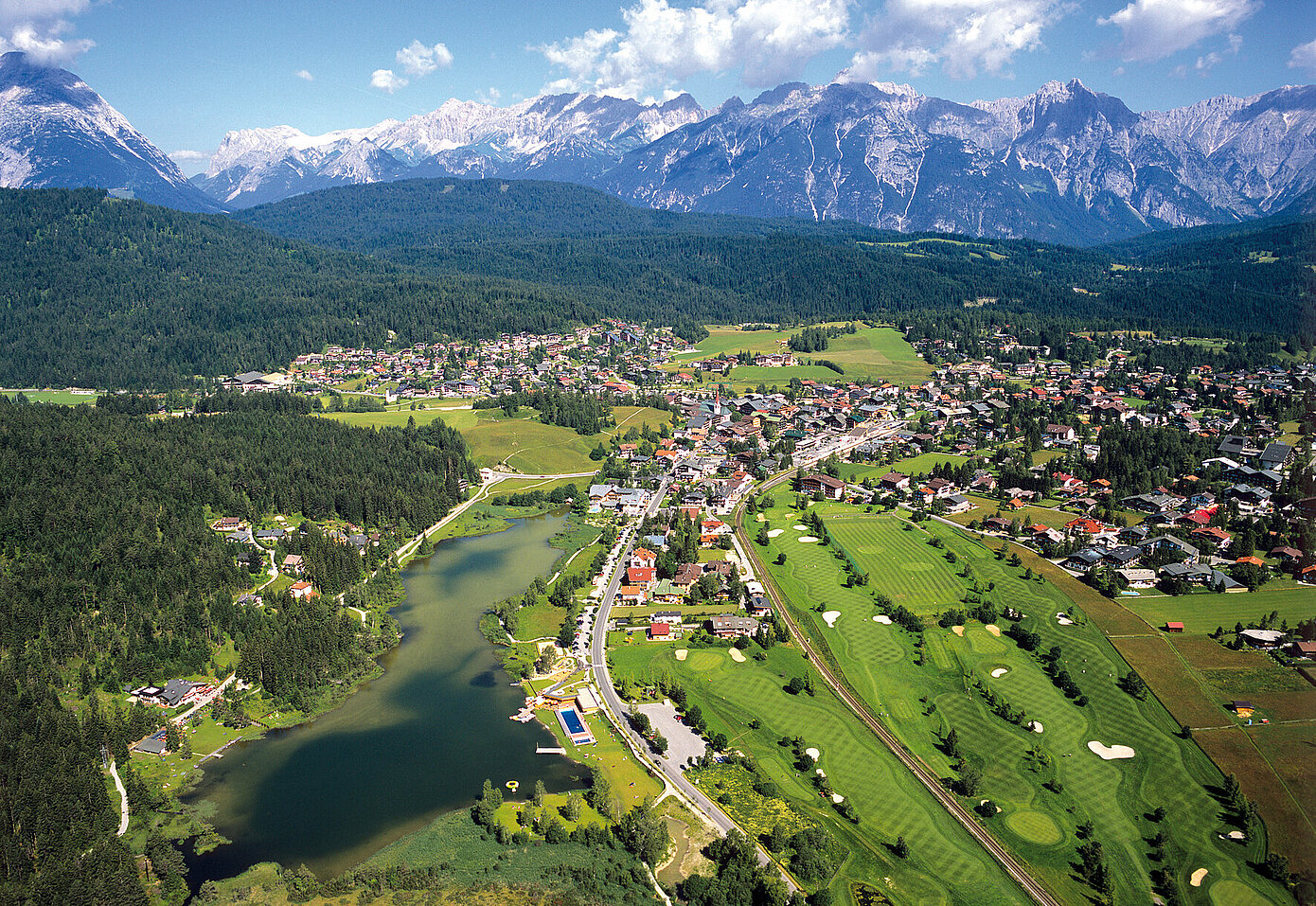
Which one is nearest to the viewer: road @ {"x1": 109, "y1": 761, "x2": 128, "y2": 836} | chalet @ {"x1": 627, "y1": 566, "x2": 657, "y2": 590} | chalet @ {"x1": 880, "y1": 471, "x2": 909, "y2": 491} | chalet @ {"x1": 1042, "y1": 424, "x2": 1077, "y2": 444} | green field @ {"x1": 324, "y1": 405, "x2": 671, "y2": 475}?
road @ {"x1": 109, "y1": 761, "x2": 128, "y2": 836}

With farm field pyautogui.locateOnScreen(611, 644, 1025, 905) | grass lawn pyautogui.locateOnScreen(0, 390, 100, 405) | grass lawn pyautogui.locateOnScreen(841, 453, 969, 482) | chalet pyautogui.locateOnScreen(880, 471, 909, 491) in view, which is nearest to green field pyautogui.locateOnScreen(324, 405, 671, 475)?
grass lawn pyautogui.locateOnScreen(841, 453, 969, 482)

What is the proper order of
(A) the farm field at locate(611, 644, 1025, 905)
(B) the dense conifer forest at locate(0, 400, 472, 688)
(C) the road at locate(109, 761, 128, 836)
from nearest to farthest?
(A) the farm field at locate(611, 644, 1025, 905) → (C) the road at locate(109, 761, 128, 836) → (B) the dense conifer forest at locate(0, 400, 472, 688)

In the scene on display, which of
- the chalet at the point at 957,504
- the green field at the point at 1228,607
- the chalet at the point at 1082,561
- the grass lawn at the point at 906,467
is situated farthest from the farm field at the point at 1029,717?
the grass lawn at the point at 906,467

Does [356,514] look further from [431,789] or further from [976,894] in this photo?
[976,894]

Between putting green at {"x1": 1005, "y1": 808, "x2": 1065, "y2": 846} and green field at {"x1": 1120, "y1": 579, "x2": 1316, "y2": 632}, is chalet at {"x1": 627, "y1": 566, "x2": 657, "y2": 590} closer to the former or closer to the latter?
putting green at {"x1": 1005, "y1": 808, "x2": 1065, "y2": 846}

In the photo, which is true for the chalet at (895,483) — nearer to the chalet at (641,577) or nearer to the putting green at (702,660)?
the chalet at (641,577)
